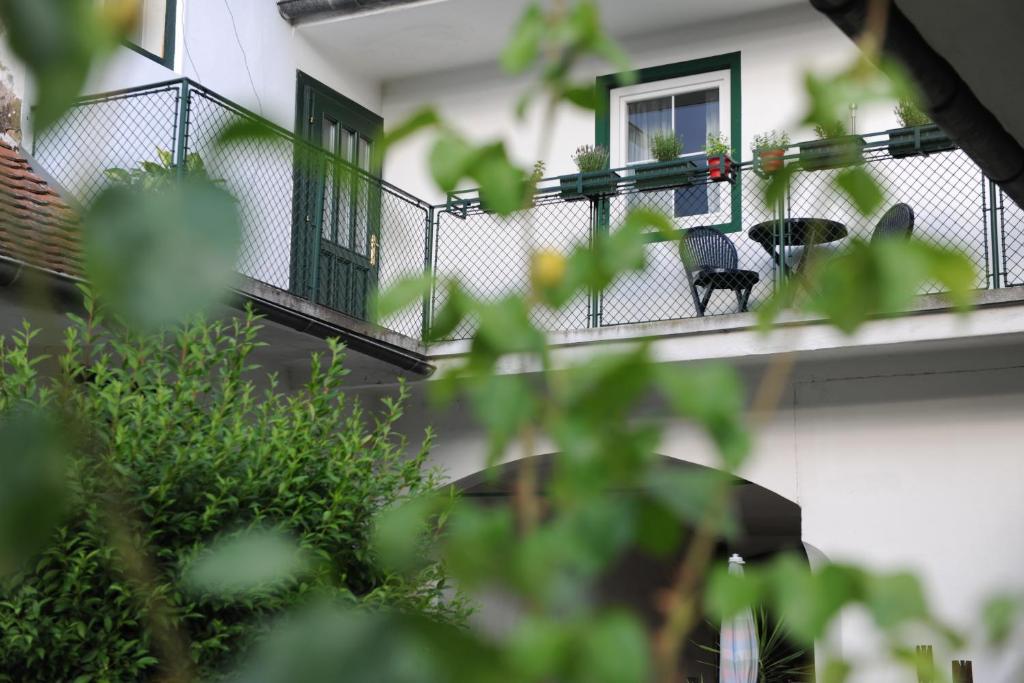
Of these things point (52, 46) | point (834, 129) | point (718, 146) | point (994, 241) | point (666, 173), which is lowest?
point (52, 46)

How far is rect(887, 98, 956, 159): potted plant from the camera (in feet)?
32.3

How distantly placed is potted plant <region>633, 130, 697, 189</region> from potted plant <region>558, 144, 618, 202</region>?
0.86ft

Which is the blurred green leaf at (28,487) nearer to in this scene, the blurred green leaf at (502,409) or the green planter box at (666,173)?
the blurred green leaf at (502,409)

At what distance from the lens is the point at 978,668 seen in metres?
8.93

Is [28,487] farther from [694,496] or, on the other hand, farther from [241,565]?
[694,496]

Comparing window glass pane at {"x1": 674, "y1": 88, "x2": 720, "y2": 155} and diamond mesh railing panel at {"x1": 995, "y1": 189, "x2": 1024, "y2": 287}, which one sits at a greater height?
window glass pane at {"x1": 674, "y1": 88, "x2": 720, "y2": 155}

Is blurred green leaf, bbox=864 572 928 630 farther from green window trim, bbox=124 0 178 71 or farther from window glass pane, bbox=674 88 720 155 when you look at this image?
window glass pane, bbox=674 88 720 155

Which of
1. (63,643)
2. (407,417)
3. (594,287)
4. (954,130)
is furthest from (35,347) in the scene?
(594,287)

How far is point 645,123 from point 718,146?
102cm

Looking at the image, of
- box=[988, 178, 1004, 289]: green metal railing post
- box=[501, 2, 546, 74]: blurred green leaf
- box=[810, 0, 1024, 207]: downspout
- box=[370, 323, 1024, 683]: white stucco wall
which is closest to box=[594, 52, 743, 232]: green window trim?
box=[370, 323, 1024, 683]: white stucco wall

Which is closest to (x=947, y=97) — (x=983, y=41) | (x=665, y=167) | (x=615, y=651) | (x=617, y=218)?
(x=983, y=41)

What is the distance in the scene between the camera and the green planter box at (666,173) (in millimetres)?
10820

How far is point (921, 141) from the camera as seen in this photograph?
9922 mm

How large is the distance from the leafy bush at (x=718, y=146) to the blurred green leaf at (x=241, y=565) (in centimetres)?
1028
